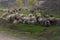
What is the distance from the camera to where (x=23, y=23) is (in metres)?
3.42

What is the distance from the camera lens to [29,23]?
3416 mm

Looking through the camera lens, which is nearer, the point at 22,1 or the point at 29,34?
the point at 29,34

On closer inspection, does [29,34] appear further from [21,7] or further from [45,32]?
[21,7]

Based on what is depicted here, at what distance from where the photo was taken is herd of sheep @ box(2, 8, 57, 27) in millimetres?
3321

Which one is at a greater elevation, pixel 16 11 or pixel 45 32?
pixel 16 11

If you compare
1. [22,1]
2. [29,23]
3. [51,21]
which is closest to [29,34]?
[29,23]

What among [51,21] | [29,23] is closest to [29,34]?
[29,23]

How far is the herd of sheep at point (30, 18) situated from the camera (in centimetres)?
332

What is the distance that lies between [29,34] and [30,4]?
2.18 ft

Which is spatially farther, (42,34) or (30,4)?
(30,4)

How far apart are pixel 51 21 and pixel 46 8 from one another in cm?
30

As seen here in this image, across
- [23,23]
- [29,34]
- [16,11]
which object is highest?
[16,11]

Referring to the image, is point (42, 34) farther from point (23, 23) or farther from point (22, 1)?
point (22, 1)

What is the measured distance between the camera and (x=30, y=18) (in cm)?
341
